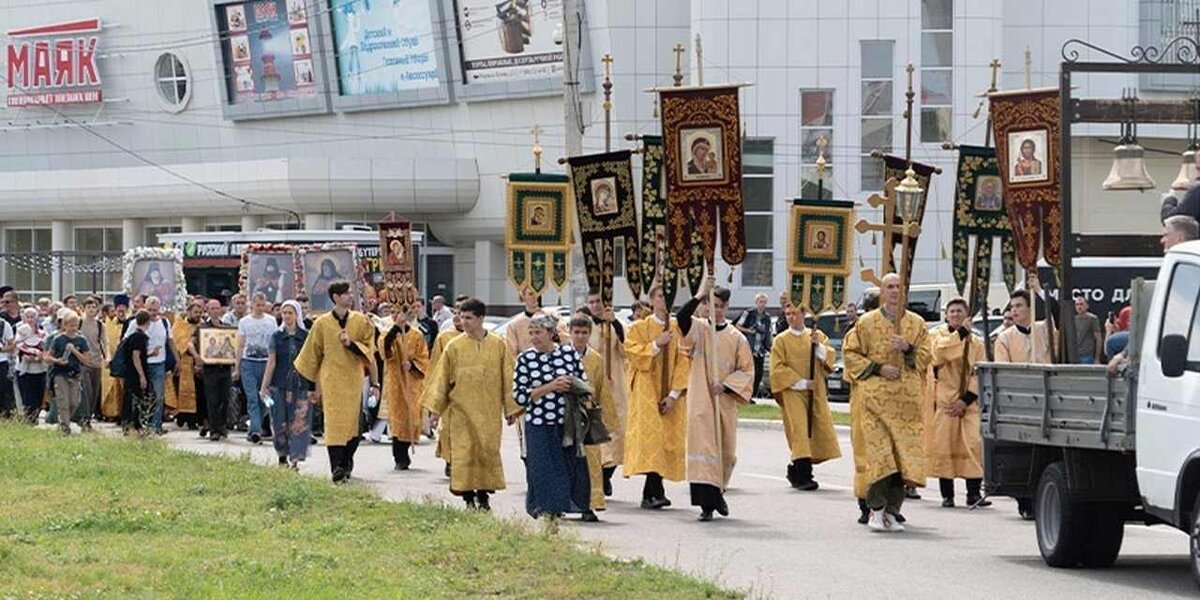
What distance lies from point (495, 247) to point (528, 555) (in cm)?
5133

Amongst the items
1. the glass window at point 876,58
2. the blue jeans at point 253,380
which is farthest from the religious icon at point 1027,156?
the glass window at point 876,58

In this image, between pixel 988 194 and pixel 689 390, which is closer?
pixel 689 390

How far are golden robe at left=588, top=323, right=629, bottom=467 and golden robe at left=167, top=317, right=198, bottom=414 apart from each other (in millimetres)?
10064

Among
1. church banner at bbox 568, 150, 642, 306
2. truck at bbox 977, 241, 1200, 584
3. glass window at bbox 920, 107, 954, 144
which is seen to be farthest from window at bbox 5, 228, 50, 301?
truck at bbox 977, 241, 1200, 584

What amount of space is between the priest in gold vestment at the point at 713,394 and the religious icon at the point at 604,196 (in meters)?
3.19

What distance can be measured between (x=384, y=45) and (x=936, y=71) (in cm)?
1533

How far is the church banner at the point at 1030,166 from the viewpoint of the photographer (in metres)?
18.9

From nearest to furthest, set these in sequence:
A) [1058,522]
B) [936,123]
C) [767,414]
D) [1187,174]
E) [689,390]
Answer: [1058,522] → [1187,174] → [689,390] → [767,414] → [936,123]

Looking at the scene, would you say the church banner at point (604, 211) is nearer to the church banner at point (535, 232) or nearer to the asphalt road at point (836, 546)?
the church banner at point (535, 232)

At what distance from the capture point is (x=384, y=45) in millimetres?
63438

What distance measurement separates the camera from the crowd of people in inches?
679

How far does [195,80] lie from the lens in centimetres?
6981

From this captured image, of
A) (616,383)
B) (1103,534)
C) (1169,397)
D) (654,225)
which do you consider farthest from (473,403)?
(654,225)

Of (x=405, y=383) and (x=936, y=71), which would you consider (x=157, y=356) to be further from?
(x=936, y=71)
